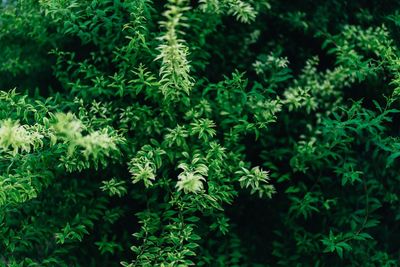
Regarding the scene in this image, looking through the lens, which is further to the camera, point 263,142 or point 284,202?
point 284,202

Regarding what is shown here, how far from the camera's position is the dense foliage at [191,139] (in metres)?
3.21

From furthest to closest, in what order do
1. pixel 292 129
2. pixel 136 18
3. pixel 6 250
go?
1. pixel 292 129
2. pixel 6 250
3. pixel 136 18

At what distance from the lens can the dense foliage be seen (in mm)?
3211

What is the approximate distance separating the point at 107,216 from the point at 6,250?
0.71 metres

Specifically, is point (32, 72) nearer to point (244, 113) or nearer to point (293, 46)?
point (244, 113)

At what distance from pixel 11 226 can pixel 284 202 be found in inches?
84.9

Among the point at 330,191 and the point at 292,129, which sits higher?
the point at 292,129

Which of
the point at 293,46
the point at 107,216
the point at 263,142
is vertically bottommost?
the point at 107,216

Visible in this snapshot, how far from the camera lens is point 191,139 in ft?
11.6

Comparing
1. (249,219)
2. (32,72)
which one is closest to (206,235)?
(249,219)

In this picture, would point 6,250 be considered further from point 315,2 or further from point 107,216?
point 315,2

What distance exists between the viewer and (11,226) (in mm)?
3568

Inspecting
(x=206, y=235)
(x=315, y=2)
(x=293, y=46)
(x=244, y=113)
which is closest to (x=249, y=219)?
(x=206, y=235)

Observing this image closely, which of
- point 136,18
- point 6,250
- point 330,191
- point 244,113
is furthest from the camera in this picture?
point 330,191
